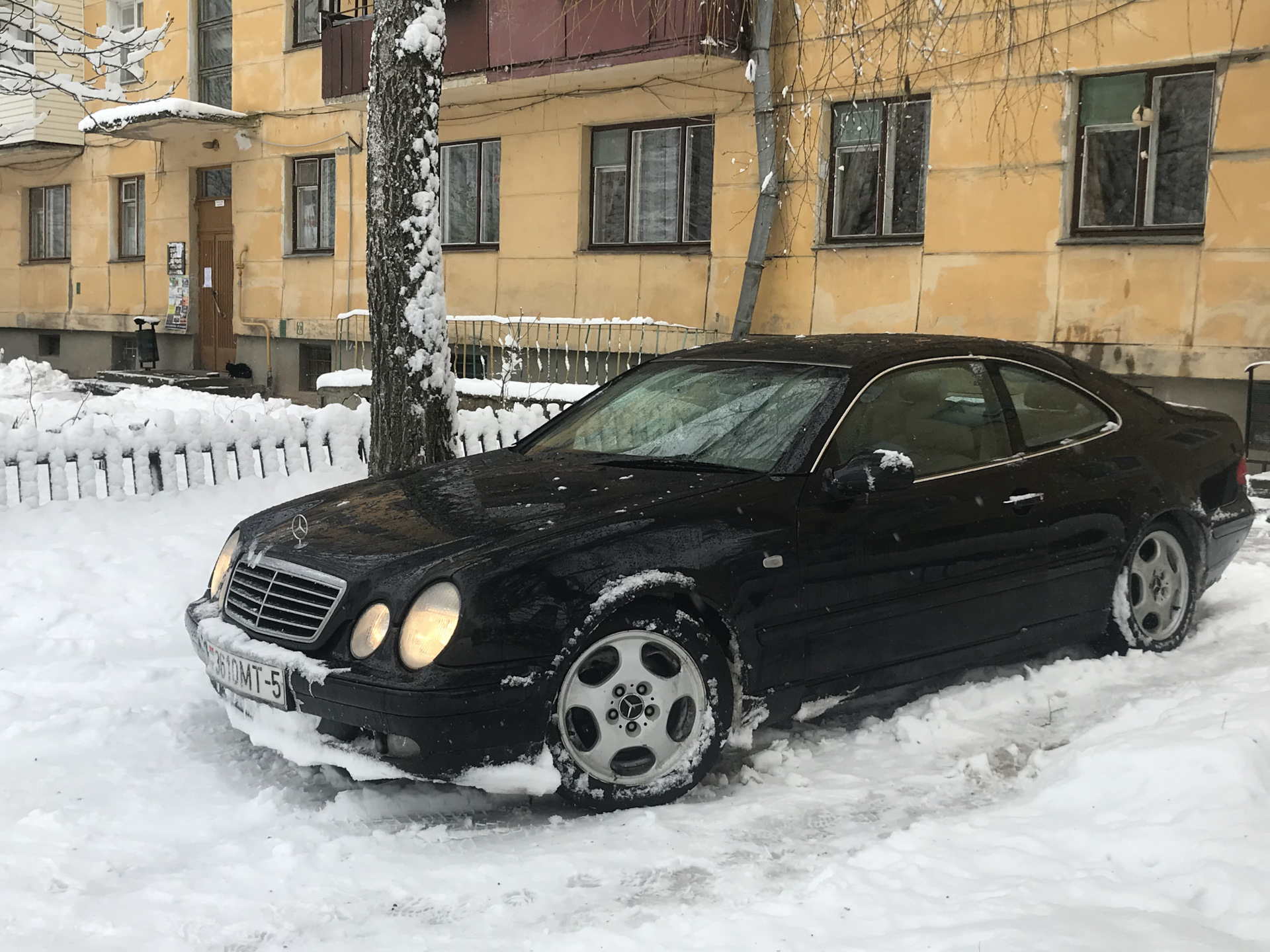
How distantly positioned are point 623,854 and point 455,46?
13.6 m

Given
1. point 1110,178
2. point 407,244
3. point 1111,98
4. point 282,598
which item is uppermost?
point 1111,98

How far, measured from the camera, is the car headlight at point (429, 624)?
368 centimetres

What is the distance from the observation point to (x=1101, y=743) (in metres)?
4.25

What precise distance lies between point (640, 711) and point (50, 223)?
2448cm

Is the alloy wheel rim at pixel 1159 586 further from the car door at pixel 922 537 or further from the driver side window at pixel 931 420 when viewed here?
the driver side window at pixel 931 420

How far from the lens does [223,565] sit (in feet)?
15.5

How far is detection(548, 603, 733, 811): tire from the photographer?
3861mm

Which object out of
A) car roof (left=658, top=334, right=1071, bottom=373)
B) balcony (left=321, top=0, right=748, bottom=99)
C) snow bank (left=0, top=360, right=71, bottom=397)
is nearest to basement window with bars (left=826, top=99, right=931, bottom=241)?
balcony (left=321, top=0, right=748, bottom=99)

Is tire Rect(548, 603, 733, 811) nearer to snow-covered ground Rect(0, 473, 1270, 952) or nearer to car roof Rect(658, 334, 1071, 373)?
snow-covered ground Rect(0, 473, 1270, 952)

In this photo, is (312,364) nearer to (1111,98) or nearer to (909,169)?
(909,169)

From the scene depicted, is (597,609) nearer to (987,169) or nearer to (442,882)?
(442,882)

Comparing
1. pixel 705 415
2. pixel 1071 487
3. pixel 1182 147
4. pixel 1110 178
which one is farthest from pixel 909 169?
pixel 705 415

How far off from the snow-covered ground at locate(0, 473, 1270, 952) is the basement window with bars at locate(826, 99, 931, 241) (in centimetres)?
846

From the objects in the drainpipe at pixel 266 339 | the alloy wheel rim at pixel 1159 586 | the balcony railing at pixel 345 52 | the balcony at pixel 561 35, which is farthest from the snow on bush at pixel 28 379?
the alloy wheel rim at pixel 1159 586
